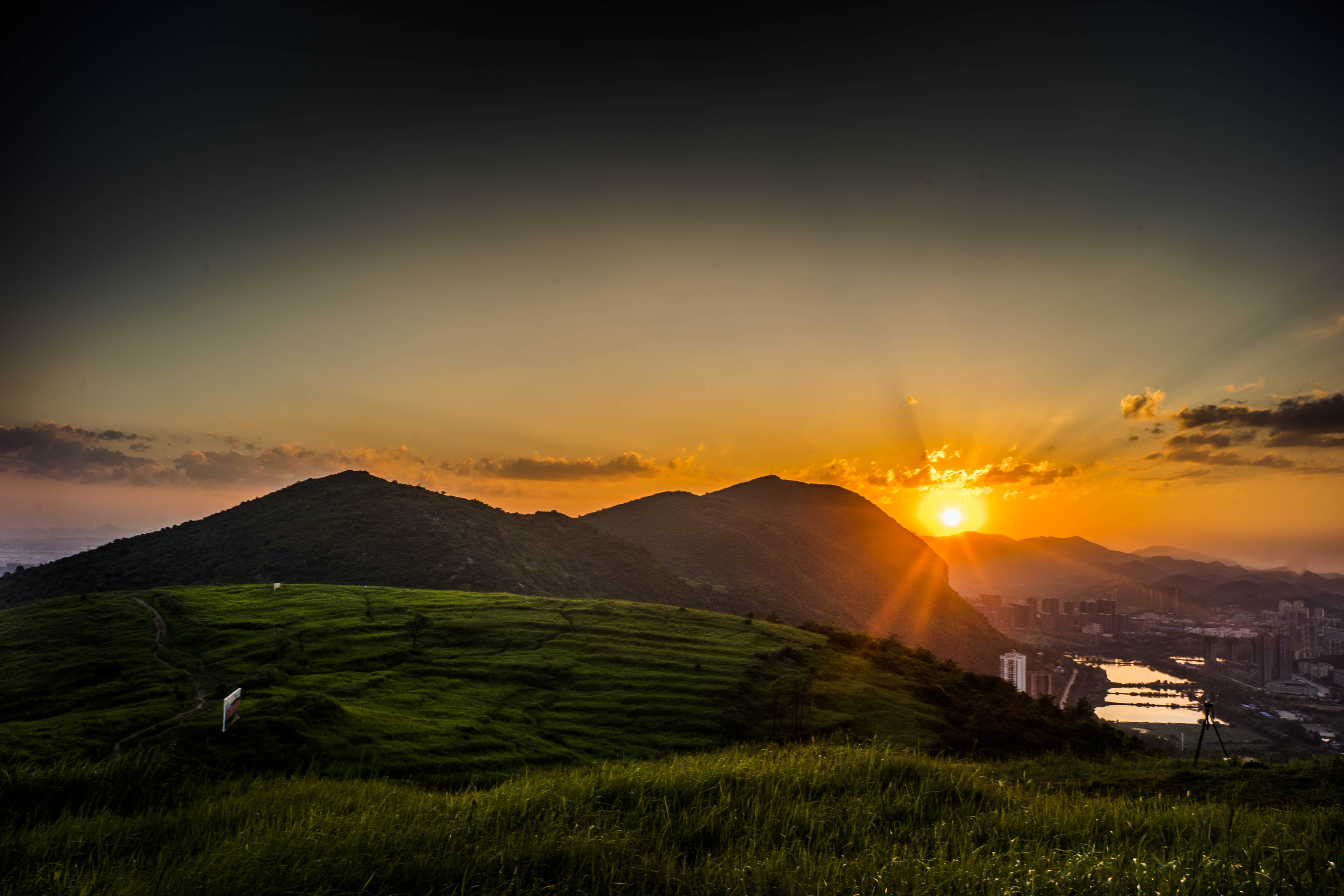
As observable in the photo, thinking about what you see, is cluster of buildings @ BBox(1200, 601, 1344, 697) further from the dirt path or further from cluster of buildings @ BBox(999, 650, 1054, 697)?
cluster of buildings @ BBox(999, 650, 1054, 697)

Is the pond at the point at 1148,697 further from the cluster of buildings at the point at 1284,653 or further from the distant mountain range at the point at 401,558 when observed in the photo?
the distant mountain range at the point at 401,558

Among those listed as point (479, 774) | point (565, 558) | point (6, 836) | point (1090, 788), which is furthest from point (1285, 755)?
point (565, 558)

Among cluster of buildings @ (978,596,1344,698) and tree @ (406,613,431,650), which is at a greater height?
tree @ (406,613,431,650)

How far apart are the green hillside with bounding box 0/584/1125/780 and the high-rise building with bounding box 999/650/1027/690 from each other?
310 feet

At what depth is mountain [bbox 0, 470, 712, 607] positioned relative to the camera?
4535 inches

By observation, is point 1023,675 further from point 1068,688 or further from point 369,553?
point 369,553

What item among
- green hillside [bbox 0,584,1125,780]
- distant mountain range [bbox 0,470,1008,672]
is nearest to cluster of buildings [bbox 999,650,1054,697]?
distant mountain range [bbox 0,470,1008,672]

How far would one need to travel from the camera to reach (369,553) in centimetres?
12569

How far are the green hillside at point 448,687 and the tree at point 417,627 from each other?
0.32 meters

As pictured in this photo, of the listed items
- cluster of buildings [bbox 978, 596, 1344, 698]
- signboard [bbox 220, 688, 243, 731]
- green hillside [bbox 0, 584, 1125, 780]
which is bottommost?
cluster of buildings [bbox 978, 596, 1344, 698]

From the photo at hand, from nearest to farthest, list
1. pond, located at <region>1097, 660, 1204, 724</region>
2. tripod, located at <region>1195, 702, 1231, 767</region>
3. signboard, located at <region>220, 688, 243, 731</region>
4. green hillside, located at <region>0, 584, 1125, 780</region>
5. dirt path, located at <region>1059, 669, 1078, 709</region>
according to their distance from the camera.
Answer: tripod, located at <region>1195, 702, 1231, 767</region>
signboard, located at <region>220, 688, 243, 731</region>
green hillside, located at <region>0, 584, 1125, 780</region>
pond, located at <region>1097, 660, 1204, 724</region>
dirt path, located at <region>1059, 669, 1078, 709</region>

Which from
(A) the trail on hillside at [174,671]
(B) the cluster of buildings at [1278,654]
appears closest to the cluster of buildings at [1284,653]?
(B) the cluster of buildings at [1278,654]

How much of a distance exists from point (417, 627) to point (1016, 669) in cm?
14421

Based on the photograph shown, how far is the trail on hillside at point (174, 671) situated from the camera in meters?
24.4
